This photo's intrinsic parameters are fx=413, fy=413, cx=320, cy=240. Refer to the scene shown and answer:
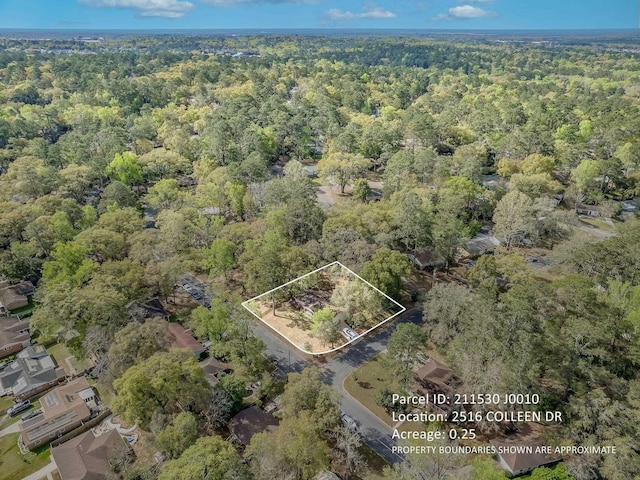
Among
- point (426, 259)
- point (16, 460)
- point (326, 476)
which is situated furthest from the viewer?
point (426, 259)

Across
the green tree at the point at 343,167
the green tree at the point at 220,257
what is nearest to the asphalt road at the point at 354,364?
the green tree at the point at 220,257

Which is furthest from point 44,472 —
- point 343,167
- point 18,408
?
point 343,167

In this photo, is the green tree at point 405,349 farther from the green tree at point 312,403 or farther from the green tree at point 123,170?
the green tree at point 123,170

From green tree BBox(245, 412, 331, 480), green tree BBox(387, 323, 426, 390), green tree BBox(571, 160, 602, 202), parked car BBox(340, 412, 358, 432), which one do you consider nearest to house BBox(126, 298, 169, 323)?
green tree BBox(245, 412, 331, 480)

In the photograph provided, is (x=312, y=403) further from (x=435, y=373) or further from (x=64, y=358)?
(x=64, y=358)

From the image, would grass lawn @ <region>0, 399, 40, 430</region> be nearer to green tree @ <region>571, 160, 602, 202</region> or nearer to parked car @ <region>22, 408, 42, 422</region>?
parked car @ <region>22, 408, 42, 422</region>

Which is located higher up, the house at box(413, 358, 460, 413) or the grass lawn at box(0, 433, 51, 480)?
the house at box(413, 358, 460, 413)

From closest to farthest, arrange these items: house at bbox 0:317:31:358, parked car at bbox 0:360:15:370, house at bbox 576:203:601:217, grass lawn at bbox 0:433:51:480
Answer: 1. grass lawn at bbox 0:433:51:480
2. parked car at bbox 0:360:15:370
3. house at bbox 0:317:31:358
4. house at bbox 576:203:601:217

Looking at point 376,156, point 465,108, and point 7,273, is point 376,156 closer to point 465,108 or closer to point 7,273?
point 465,108
